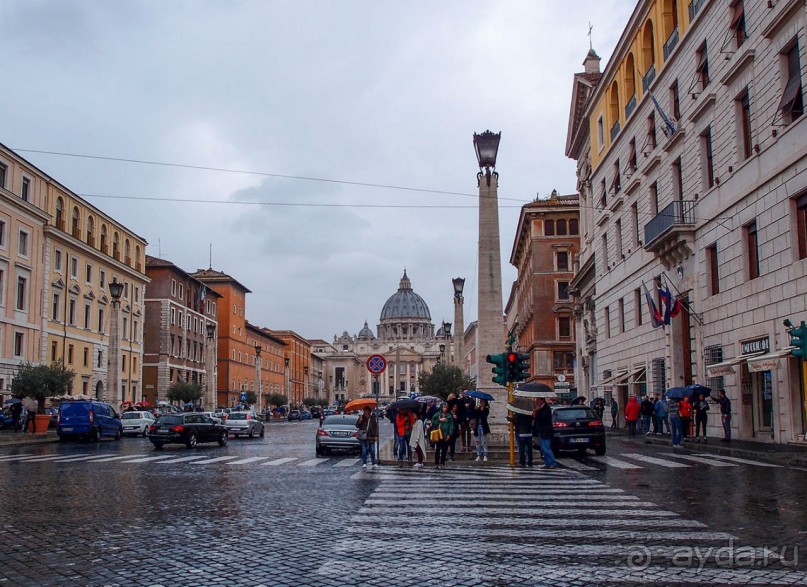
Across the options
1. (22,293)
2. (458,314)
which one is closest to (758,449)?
(458,314)

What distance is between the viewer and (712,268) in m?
27.6

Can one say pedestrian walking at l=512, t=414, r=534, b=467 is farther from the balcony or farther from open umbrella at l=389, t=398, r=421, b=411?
the balcony

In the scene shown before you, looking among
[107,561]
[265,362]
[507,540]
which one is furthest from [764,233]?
[265,362]

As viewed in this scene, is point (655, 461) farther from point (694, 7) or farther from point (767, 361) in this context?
point (694, 7)

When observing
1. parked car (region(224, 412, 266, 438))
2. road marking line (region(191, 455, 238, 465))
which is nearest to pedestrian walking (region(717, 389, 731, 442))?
road marking line (region(191, 455, 238, 465))

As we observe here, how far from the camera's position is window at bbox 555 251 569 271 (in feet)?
215

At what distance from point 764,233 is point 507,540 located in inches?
697

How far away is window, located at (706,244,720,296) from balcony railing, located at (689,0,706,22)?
8260mm

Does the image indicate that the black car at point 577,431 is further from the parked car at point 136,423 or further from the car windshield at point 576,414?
the parked car at point 136,423

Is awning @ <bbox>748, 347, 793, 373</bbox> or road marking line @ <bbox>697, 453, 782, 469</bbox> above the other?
awning @ <bbox>748, 347, 793, 373</bbox>

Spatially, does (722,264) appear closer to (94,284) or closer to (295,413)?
(94,284)

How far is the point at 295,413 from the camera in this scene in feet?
283

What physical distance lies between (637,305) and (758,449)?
16.6 meters

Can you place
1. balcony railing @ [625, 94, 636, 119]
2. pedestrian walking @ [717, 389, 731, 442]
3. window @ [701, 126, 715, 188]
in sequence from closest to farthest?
pedestrian walking @ [717, 389, 731, 442] → window @ [701, 126, 715, 188] → balcony railing @ [625, 94, 636, 119]
